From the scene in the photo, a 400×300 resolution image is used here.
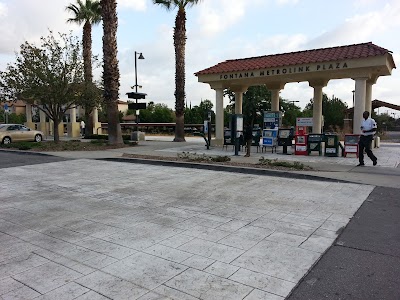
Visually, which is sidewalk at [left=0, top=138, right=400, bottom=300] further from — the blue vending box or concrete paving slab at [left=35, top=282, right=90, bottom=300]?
the blue vending box

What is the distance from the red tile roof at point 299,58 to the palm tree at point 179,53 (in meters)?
4.17

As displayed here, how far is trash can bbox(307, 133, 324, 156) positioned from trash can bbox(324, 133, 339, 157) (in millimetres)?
337

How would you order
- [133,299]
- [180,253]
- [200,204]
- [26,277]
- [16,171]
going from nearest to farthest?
[133,299], [26,277], [180,253], [200,204], [16,171]

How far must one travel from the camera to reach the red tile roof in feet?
49.1

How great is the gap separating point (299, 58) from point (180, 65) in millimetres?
9344

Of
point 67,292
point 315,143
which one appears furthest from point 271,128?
point 67,292

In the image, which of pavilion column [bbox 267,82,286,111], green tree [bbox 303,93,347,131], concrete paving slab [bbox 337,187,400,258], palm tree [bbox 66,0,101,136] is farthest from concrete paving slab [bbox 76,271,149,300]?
green tree [bbox 303,93,347,131]

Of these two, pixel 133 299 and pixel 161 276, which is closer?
pixel 133 299

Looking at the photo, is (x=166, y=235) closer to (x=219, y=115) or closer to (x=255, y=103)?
(x=219, y=115)

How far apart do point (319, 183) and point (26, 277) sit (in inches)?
286

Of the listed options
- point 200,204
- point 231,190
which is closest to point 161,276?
point 200,204

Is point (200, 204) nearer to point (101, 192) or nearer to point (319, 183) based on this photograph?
point (101, 192)

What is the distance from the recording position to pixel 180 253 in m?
A: 4.29

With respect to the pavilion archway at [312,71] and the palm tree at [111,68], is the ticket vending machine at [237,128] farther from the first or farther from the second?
the palm tree at [111,68]
